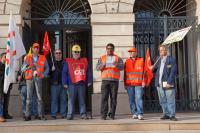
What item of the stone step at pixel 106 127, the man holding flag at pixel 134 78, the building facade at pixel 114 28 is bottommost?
the stone step at pixel 106 127

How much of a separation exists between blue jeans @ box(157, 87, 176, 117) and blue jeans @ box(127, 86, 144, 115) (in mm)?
581

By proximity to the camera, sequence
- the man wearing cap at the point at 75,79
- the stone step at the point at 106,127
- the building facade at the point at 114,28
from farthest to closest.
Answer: the building facade at the point at 114,28 < the man wearing cap at the point at 75,79 < the stone step at the point at 106,127

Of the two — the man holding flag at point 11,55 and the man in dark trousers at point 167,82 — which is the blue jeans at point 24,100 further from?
the man in dark trousers at point 167,82

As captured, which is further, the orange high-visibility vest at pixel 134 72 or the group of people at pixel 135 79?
the orange high-visibility vest at pixel 134 72

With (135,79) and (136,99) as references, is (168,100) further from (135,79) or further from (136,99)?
(135,79)

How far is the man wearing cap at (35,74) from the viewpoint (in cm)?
1149

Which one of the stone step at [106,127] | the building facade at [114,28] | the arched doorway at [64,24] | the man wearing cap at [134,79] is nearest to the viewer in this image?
the stone step at [106,127]

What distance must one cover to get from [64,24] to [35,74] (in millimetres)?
3648

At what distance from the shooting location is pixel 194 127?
407 inches

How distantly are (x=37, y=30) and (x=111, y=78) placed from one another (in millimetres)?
4418

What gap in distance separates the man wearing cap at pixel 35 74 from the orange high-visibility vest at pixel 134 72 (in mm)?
2319

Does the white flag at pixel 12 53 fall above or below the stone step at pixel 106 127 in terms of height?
above

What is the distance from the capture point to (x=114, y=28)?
13.1 meters

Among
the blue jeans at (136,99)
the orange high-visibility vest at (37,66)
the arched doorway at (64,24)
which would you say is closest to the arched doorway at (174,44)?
the arched doorway at (64,24)
